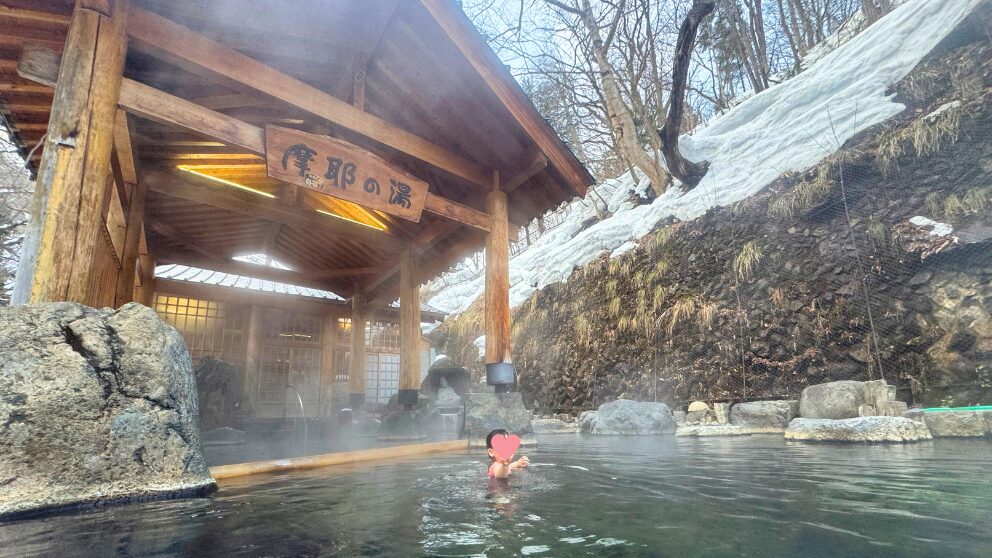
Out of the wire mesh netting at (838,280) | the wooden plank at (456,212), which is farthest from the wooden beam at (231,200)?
the wire mesh netting at (838,280)

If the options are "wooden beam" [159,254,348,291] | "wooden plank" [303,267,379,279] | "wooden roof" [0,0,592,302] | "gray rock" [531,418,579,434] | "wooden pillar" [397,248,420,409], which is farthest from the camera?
"wooden plank" [303,267,379,279]

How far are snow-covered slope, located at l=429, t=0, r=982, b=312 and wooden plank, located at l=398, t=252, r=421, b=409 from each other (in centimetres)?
713

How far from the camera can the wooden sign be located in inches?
182

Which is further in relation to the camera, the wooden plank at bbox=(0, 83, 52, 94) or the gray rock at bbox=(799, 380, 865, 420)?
the gray rock at bbox=(799, 380, 865, 420)

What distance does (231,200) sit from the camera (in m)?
6.52

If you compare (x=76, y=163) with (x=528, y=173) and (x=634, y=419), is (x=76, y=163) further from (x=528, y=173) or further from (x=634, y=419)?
(x=634, y=419)

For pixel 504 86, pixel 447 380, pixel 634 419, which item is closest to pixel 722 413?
pixel 634 419

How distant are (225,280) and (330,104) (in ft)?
23.0

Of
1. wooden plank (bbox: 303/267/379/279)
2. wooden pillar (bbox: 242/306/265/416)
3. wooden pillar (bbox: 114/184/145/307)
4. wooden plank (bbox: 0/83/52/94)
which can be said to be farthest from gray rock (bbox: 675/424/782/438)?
wooden plank (bbox: 0/83/52/94)

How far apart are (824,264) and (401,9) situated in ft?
27.1

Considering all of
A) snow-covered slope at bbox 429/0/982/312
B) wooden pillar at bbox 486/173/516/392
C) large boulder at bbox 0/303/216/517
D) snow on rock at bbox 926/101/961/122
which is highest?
snow-covered slope at bbox 429/0/982/312

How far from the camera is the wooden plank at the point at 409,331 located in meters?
8.07

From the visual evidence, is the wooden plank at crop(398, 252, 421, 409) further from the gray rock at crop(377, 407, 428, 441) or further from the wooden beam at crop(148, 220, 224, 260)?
the wooden beam at crop(148, 220, 224, 260)

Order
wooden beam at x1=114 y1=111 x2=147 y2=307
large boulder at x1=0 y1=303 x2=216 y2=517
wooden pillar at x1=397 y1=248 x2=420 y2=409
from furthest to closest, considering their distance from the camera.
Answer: wooden pillar at x1=397 y1=248 x2=420 y2=409, wooden beam at x1=114 y1=111 x2=147 y2=307, large boulder at x1=0 y1=303 x2=216 y2=517
